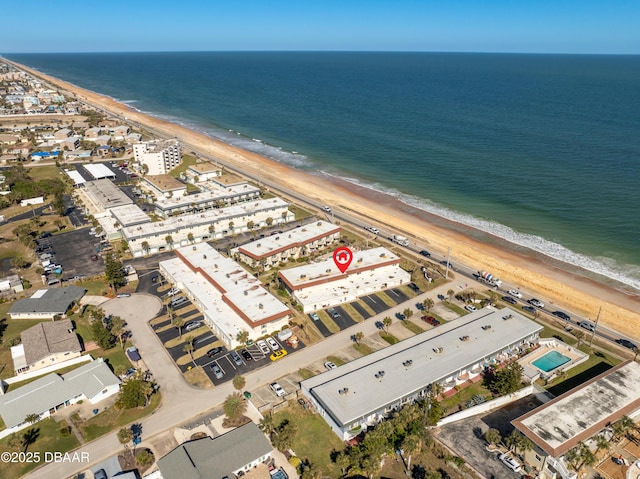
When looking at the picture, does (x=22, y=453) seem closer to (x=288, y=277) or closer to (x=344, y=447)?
(x=344, y=447)

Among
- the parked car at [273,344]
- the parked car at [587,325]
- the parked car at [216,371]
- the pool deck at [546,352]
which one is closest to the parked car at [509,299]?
the parked car at [587,325]

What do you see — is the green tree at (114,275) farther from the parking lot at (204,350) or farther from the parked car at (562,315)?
the parked car at (562,315)

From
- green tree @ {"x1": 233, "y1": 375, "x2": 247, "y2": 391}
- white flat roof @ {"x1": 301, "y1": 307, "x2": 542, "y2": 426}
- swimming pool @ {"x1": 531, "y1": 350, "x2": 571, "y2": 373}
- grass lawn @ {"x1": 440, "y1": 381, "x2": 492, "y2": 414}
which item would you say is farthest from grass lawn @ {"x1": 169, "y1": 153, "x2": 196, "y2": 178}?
swimming pool @ {"x1": 531, "y1": 350, "x2": 571, "y2": 373}

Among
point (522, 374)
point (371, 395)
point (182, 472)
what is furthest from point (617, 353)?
point (182, 472)

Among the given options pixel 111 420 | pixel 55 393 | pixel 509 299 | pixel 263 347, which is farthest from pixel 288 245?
pixel 55 393

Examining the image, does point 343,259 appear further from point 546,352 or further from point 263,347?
point 546,352

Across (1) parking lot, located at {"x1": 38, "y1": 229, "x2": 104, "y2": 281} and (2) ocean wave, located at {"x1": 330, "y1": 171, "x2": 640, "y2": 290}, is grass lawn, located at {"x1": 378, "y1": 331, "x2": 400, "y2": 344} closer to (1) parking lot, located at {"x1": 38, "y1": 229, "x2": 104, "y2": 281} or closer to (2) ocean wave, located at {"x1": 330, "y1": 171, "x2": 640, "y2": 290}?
(2) ocean wave, located at {"x1": 330, "y1": 171, "x2": 640, "y2": 290}
